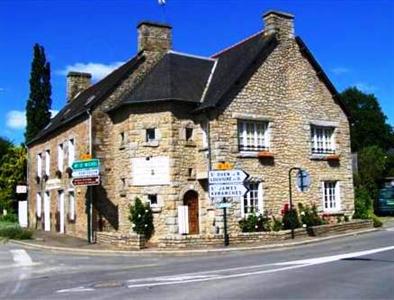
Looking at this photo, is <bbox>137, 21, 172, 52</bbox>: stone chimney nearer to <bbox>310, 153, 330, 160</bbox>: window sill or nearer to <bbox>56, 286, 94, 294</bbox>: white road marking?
<bbox>310, 153, 330, 160</bbox>: window sill

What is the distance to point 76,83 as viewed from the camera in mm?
38500

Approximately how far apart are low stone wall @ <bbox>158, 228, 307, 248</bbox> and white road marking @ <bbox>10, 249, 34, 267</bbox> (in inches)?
179

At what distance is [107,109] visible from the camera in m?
26.4

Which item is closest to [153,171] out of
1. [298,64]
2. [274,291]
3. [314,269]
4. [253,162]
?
[253,162]

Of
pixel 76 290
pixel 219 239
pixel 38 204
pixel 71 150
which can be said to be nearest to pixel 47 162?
pixel 38 204

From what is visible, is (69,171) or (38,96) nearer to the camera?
(69,171)

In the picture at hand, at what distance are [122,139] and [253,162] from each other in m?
5.84

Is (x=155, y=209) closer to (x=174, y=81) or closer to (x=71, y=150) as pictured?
(x=174, y=81)

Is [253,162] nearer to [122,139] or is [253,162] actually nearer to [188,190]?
[188,190]

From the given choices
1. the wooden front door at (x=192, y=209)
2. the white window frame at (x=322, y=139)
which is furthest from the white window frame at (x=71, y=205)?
the white window frame at (x=322, y=139)

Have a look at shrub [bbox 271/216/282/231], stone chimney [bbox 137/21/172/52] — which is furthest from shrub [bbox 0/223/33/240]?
shrub [bbox 271/216/282/231]

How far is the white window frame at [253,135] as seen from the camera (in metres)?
24.1

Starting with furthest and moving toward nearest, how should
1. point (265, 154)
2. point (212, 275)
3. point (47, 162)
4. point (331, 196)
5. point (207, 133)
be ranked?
point (47, 162) < point (331, 196) < point (265, 154) < point (207, 133) < point (212, 275)

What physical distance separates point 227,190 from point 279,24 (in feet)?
31.4
